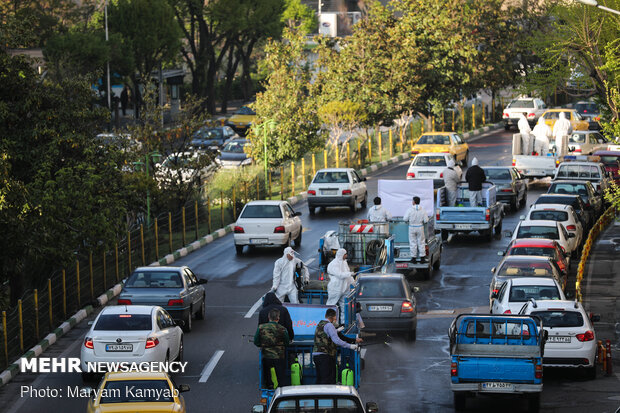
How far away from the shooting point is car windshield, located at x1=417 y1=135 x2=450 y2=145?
50.8 metres

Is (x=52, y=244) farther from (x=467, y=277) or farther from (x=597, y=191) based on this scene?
(x=597, y=191)

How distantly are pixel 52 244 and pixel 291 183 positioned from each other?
81.6 ft

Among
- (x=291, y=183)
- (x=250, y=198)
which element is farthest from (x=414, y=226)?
(x=291, y=183)

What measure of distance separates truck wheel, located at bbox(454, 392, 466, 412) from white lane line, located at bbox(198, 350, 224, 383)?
4.93m

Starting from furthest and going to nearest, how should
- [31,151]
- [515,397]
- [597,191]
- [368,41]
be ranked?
[368,41], [597,191], [31,151], [515,397]

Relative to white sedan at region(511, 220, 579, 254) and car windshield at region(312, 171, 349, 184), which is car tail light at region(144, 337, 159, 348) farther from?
car windshield at region(312, 171, 349, 184)

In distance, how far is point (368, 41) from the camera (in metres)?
55.7

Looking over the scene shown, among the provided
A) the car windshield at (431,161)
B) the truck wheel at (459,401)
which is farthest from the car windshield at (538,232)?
the truck wheel at (459,401)

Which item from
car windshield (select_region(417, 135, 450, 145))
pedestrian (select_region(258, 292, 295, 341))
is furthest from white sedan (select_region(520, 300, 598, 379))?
car windshield (select_region(417, 135, 450, 145))

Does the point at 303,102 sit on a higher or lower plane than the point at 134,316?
higher

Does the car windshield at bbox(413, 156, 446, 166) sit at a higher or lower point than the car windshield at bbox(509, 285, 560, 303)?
higher

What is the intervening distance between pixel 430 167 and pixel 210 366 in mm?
23971

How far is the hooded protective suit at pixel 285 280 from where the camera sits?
71.7 ft

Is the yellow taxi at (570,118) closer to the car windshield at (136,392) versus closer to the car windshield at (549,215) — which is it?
the car windshield at (549,215)
